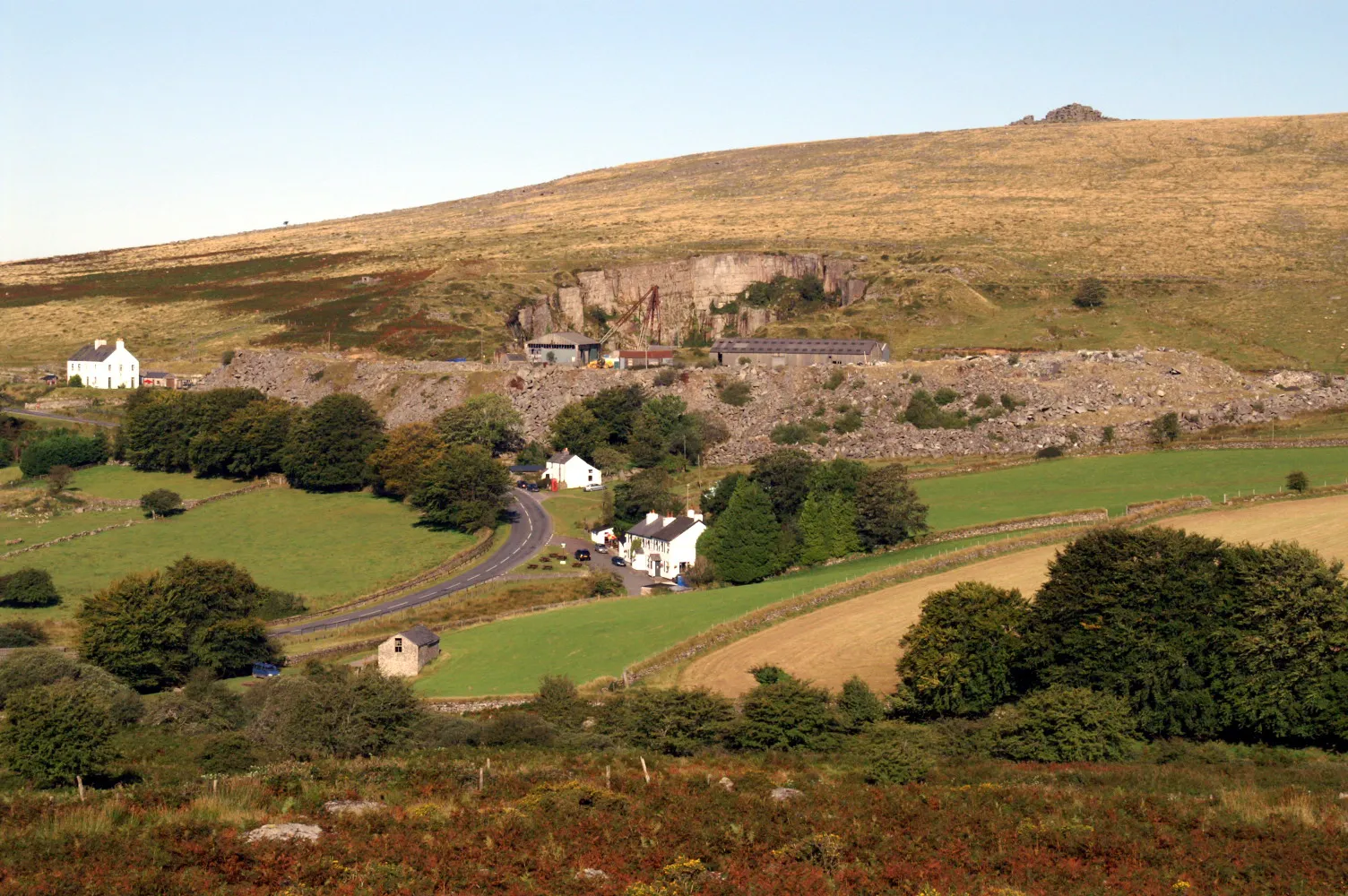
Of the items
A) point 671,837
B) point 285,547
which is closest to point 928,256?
point 285,547

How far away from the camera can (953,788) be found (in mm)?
29125

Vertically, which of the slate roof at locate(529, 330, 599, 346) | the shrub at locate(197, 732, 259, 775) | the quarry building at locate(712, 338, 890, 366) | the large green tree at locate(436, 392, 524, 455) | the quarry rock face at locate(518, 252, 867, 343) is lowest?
the shrub at locate(197, 732, 259, 775)

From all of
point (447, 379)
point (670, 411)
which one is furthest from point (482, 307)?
point (670, 411)

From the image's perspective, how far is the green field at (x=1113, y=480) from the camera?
69.1 m

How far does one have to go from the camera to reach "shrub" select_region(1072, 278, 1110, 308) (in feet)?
381

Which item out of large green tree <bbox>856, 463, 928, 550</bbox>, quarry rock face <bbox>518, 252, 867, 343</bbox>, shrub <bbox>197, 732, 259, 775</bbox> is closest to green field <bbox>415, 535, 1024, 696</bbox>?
large green tree <bbox>856, 463, 928, 550</bbox>

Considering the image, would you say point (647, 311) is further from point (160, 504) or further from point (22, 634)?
point (22, 634)

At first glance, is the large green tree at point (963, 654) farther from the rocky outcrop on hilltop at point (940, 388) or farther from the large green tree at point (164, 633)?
the rocky outcrop on hilltop at point (940, 388)

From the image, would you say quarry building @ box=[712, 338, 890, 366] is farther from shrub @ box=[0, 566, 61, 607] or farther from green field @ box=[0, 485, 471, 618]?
shrub @ box=[0, 566, 61, 607]

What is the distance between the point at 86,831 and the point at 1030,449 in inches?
2885

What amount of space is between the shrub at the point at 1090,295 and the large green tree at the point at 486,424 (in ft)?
158

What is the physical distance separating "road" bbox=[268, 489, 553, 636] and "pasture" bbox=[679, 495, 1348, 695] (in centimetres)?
2355

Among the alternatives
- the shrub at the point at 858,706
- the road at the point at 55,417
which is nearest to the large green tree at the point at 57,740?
the shrub at the point at 858,706

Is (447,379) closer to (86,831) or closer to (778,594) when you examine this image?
(778,594)
